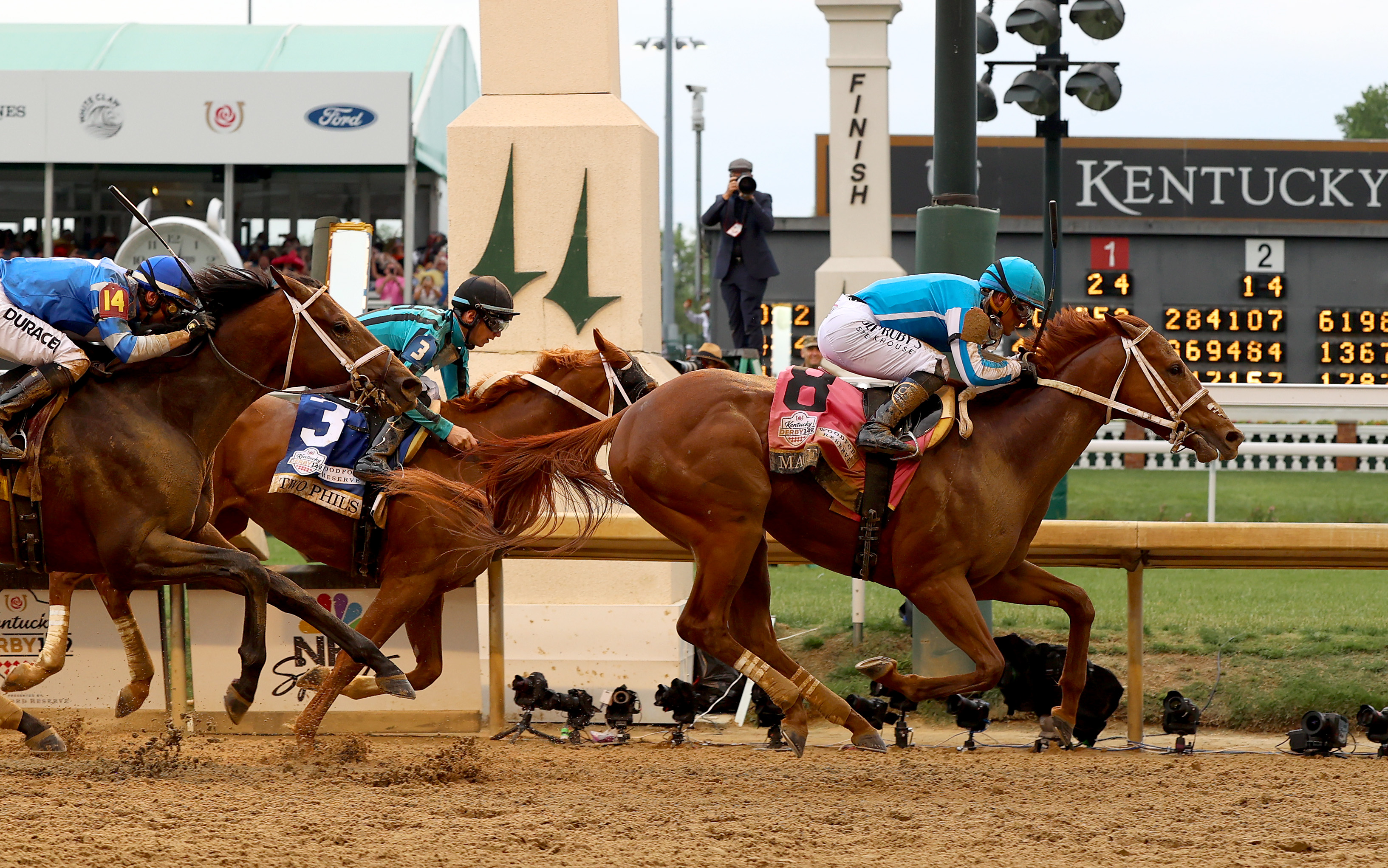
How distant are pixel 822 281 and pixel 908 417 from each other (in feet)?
26.5

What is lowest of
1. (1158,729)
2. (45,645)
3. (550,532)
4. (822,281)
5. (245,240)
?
(1158,729)

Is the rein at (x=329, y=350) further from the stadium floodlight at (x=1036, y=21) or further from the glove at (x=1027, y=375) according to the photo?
the stadium floodlight at (x=1036, y=21)

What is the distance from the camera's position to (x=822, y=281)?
1352 cm

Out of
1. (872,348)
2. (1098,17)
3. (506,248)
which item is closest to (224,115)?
(1098,17)

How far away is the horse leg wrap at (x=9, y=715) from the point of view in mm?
5504

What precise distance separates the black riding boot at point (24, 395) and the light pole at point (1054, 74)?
26.0 feet

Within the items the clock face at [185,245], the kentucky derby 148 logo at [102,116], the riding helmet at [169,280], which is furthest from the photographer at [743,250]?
the kentucky derby 148 logo at [102,116]

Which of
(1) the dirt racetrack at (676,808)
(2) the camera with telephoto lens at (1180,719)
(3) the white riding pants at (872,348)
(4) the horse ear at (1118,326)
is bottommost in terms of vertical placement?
(1) the dirt racetrack at (676,808)

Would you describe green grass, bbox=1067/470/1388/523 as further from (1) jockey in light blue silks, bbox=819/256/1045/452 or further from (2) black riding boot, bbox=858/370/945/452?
(2) black riding boot, bbox=858/370/945/452

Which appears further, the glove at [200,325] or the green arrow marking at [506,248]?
the green arrow marking at [506,248]

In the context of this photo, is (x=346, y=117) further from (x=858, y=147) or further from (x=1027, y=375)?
(x=1027, y=375)

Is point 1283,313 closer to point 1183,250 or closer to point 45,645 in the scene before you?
point 1183,250

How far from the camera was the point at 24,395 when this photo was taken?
→ 5.04m

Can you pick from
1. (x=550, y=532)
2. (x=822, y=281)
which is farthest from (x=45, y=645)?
(x=822, y=281)
